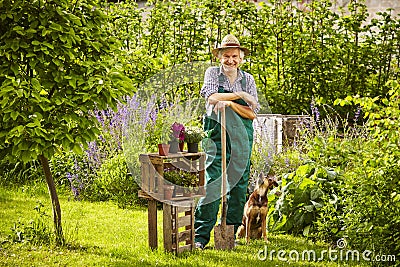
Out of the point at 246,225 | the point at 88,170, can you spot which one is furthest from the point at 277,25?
the point at 246,225

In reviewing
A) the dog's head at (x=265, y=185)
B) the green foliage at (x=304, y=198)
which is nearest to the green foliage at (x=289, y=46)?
the green foliage at (x=304, y=198)

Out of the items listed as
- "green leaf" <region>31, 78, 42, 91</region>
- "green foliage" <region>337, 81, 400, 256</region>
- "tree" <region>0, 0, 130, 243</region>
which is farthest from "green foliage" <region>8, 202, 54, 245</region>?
"green foliage" <region>337, 81, 400, 256</region>

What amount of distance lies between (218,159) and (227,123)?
0.95ft

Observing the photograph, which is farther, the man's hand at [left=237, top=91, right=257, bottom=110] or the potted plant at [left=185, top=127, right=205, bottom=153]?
the man's hand at [left=237, top=91, right=257, bottom=110]

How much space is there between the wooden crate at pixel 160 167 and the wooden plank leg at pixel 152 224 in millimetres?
111

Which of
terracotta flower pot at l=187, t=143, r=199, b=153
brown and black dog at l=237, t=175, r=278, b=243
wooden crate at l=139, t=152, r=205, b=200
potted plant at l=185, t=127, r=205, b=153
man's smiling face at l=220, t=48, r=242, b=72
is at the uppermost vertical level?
man's smiling face at l=220, t=48, r=242, b=72

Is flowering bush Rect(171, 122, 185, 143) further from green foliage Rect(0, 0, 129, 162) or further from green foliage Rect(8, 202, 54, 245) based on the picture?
green foliage Rect(8, 202, 54, 245)

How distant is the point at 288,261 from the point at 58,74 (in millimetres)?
2152

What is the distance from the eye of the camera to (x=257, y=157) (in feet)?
23.5

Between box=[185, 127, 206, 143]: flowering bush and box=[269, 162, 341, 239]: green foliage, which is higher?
box=[185, 127, 206, 143]: flowering bush

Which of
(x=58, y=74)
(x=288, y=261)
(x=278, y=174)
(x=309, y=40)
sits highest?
(x=309, y=40)

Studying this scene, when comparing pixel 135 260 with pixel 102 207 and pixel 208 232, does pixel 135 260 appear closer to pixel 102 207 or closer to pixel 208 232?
pixel 208 232

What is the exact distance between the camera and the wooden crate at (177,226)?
5039 mm

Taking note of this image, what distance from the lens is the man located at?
5.26 meters
